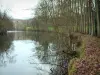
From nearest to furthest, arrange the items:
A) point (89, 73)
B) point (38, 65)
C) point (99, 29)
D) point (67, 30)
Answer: point (89, 73) → point (38, 65) → point (99, 29) → point (67, 30)

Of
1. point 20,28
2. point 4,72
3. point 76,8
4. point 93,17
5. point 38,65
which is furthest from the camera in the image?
point 20,28

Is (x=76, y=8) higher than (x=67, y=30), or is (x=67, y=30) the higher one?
A: (x=76, y=8)

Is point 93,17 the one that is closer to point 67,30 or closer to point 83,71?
point 67,30

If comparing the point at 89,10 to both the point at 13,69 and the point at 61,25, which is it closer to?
the point at 61,25

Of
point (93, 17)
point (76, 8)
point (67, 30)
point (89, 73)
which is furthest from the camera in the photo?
point (76, 8)

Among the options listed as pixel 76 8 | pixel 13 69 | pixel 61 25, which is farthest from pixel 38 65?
pixel 76 8

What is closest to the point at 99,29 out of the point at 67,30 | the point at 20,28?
the point at 67,30

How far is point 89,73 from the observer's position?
6.11 metres

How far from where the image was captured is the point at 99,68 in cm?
655

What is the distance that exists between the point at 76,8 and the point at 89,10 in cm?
884

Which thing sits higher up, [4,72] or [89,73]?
[89,73]

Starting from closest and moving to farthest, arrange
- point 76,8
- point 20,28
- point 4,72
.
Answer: point 4,72 → point 76,8 → point 20,28

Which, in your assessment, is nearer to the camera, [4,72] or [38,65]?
[4,72]

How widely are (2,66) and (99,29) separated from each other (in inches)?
373
